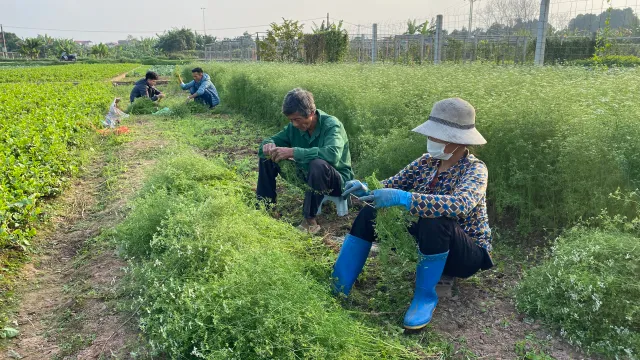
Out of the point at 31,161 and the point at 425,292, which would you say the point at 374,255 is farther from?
the point at 31,161

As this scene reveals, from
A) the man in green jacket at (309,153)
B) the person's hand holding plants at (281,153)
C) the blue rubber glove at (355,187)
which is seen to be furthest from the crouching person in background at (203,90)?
the blue rubber glove at (355,187)

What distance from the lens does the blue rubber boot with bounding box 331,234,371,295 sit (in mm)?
2914

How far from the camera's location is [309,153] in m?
4.07

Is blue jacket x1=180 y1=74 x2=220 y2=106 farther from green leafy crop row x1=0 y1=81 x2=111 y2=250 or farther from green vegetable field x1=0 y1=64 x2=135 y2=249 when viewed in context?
green leafy crop row x1=0 y1=81 x2=111 y2=250

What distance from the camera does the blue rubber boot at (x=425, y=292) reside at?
2.67 meters

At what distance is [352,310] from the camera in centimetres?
286

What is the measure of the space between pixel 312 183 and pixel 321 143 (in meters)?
0.43

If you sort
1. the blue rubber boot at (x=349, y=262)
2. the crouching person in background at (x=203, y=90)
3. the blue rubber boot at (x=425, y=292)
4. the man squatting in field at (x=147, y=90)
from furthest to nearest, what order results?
the man squatting in field at (x=147, y=90)
the crouching person in background at (x=203, y=90)
the blue rubber boot at (x=349, y=262)
the blue rubber boot at (x=425, y=292)

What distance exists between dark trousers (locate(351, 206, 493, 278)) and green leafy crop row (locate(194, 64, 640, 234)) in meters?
1.10

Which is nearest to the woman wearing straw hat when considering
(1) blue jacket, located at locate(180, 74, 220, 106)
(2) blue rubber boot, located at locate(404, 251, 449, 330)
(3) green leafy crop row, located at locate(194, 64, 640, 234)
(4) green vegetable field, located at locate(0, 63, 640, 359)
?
(2) blue rubber boot, located at locate(404, 251, 449, 330)

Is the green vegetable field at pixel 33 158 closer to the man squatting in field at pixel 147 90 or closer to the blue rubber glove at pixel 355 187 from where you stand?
the man squatting in field at pixel 147 90

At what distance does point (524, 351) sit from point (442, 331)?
0.45m

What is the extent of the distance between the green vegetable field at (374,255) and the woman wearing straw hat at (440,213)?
0.40 ft

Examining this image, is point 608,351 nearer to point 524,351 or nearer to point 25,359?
point 524,351
